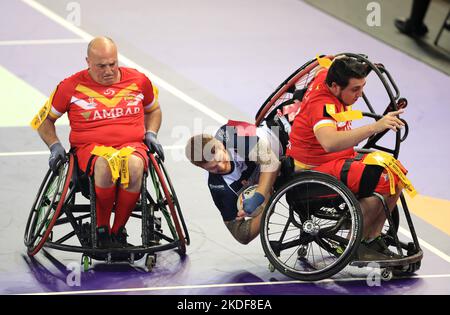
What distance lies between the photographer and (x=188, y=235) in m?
7.87

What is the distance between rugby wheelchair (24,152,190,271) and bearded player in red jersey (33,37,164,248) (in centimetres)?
7

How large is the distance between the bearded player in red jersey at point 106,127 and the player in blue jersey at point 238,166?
0.42 m

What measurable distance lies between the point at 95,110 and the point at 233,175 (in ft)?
3.20

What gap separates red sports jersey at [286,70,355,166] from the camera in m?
7.19

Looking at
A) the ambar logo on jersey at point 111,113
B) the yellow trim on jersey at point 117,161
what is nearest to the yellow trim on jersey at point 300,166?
the yellow trim on jersey at point 117,161

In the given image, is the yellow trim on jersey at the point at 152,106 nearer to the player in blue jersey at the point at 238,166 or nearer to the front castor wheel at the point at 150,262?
the player in blue jersey at the point at 238,166

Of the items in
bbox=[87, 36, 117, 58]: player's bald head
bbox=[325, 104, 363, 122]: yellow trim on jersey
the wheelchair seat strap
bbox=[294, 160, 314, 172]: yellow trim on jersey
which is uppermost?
bbox=[87, 36, 117, 58]: player's bald head

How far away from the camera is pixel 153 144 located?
7703 millimetres

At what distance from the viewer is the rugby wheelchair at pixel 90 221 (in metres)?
7.38

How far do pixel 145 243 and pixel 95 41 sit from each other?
131 cm

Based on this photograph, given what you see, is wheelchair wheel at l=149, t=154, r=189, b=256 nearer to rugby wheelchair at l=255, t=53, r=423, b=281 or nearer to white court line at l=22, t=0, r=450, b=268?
rugby wheelchair at l=255, t=53, r=423, b=281

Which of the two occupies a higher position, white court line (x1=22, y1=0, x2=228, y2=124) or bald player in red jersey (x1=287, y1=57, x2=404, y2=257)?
bald player in red jersey (x1=287, y1=57, x2=404, y2=257)

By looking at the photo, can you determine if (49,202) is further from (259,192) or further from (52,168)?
(259,192)

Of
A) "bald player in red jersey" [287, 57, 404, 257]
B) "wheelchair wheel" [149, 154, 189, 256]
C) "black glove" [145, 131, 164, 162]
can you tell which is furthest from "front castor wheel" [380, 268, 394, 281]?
"black glove" [145, 131, 164, 162]
